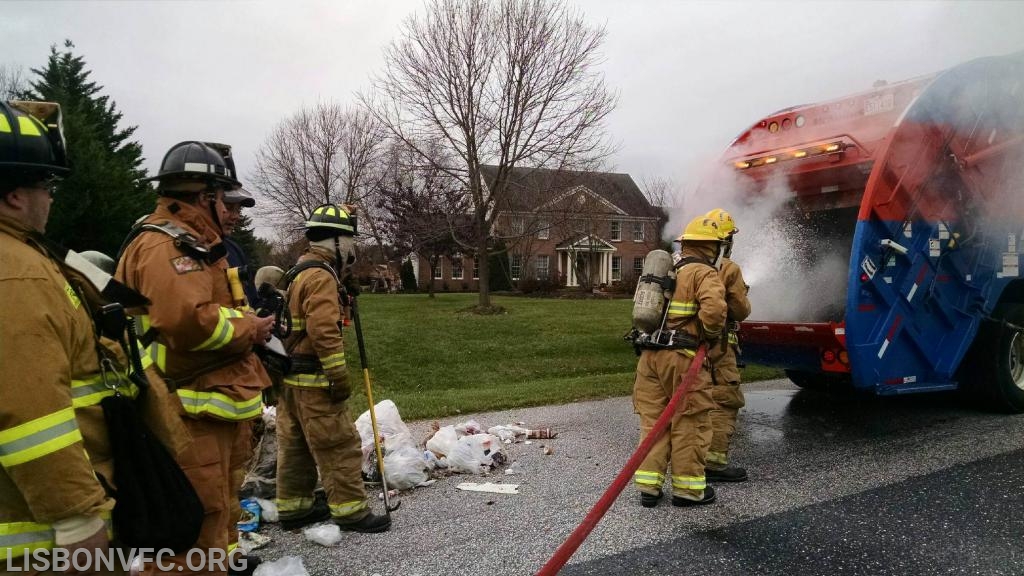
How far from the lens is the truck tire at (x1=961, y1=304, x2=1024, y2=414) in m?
6.15

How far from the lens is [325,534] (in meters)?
3.81

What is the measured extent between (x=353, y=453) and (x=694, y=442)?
89.2 inches

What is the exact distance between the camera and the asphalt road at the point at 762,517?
3473mm

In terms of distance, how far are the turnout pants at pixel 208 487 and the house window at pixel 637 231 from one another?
122 feet

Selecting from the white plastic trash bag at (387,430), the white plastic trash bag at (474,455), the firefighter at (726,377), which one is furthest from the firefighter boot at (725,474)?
the white plastic trash bag at (387,430)

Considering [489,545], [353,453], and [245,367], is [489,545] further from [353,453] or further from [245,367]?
[245,367]

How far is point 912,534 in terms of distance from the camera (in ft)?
12.3

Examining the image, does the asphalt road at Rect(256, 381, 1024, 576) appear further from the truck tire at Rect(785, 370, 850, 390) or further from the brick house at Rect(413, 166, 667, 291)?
the brick house at Rect(413, 166, 667, 291)

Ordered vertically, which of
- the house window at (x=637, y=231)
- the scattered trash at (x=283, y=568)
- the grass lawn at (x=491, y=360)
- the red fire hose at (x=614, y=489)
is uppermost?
the house window at (x=637, y=231)

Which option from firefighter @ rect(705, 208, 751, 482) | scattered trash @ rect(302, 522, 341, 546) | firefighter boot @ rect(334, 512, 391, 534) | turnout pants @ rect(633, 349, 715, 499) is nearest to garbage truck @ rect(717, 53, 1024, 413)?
firefighter @ rect(705, 208, 751, 482)

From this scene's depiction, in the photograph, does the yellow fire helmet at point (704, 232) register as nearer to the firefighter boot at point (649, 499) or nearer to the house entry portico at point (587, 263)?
the firefighter boot at point (649, 499)

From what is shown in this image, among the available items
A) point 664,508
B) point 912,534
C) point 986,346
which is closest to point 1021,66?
point 986,346

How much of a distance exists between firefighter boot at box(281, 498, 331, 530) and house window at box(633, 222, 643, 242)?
117 ft

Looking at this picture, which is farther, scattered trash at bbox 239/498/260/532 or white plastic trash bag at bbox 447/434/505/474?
white plastic trash bag at bbox 447/434/505/474
